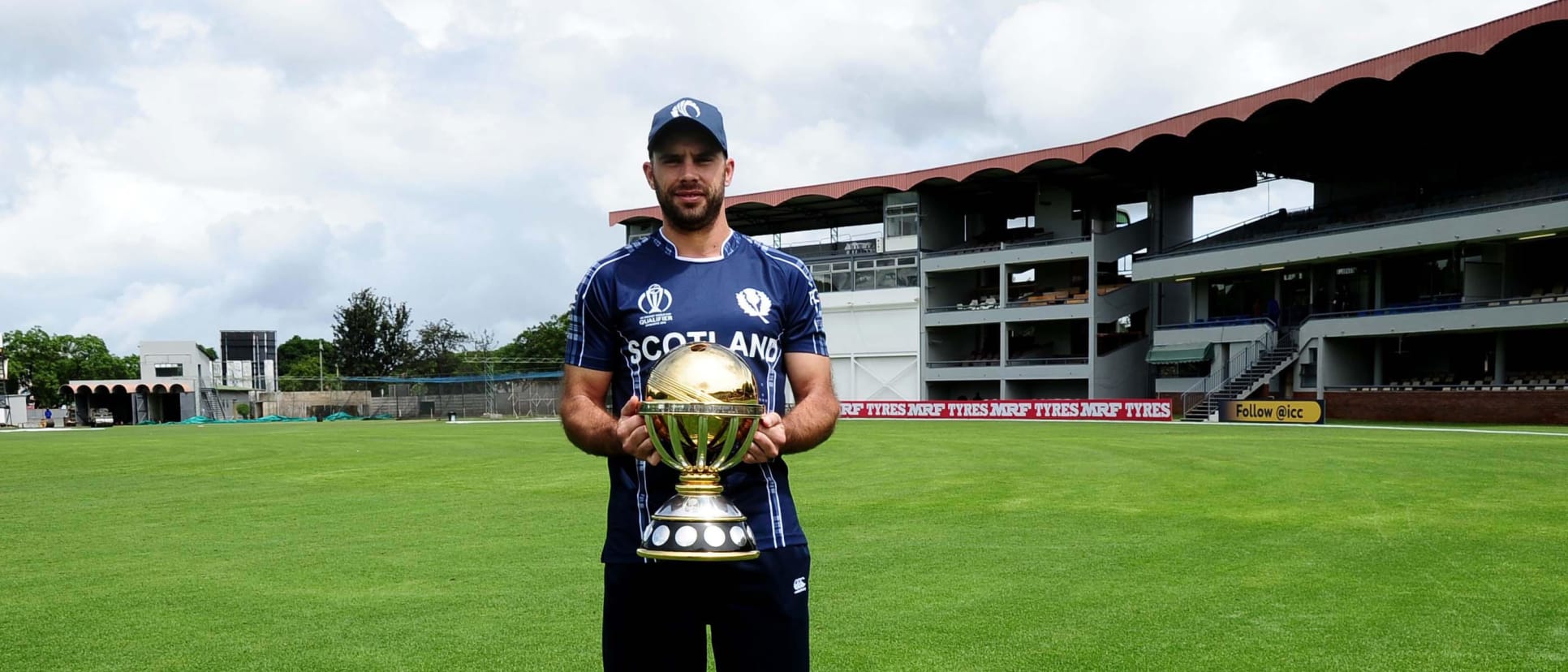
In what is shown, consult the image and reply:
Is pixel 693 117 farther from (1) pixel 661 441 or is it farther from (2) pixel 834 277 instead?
(2) pixel 834 277

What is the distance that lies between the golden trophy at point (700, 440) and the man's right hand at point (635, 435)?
2cm

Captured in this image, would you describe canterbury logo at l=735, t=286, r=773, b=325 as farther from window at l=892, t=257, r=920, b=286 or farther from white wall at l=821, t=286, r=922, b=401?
window at l=892, t=257, r=920, b=286

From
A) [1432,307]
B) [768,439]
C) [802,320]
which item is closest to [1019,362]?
[1432,307]

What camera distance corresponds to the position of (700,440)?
283 centimetres

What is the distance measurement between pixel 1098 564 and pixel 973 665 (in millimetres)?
3432

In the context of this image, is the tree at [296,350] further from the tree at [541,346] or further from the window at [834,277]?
the window at [834,277]

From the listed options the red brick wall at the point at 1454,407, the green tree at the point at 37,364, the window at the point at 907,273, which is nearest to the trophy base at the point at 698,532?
the red brick wall at the point at 1454,407

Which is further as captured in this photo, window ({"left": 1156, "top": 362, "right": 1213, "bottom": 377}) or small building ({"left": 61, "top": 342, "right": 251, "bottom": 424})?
small building ({"left": 61, "top": 342, "right": 251, "bottom": 424})

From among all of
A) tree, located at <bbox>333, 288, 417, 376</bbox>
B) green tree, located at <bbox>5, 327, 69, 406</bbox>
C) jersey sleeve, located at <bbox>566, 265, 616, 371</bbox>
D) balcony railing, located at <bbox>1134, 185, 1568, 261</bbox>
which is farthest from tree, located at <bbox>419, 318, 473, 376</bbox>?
jersey sleeve, located at <bbox>566, 265, 616, 371</bbox>

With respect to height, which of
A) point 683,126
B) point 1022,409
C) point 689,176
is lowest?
point 1022,409

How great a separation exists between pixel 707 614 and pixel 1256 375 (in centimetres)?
4858

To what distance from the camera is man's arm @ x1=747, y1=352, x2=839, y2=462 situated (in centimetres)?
292

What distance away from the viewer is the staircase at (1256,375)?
46.1 meters

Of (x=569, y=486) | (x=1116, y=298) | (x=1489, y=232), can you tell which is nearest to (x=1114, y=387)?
(x=1116, y=298)
